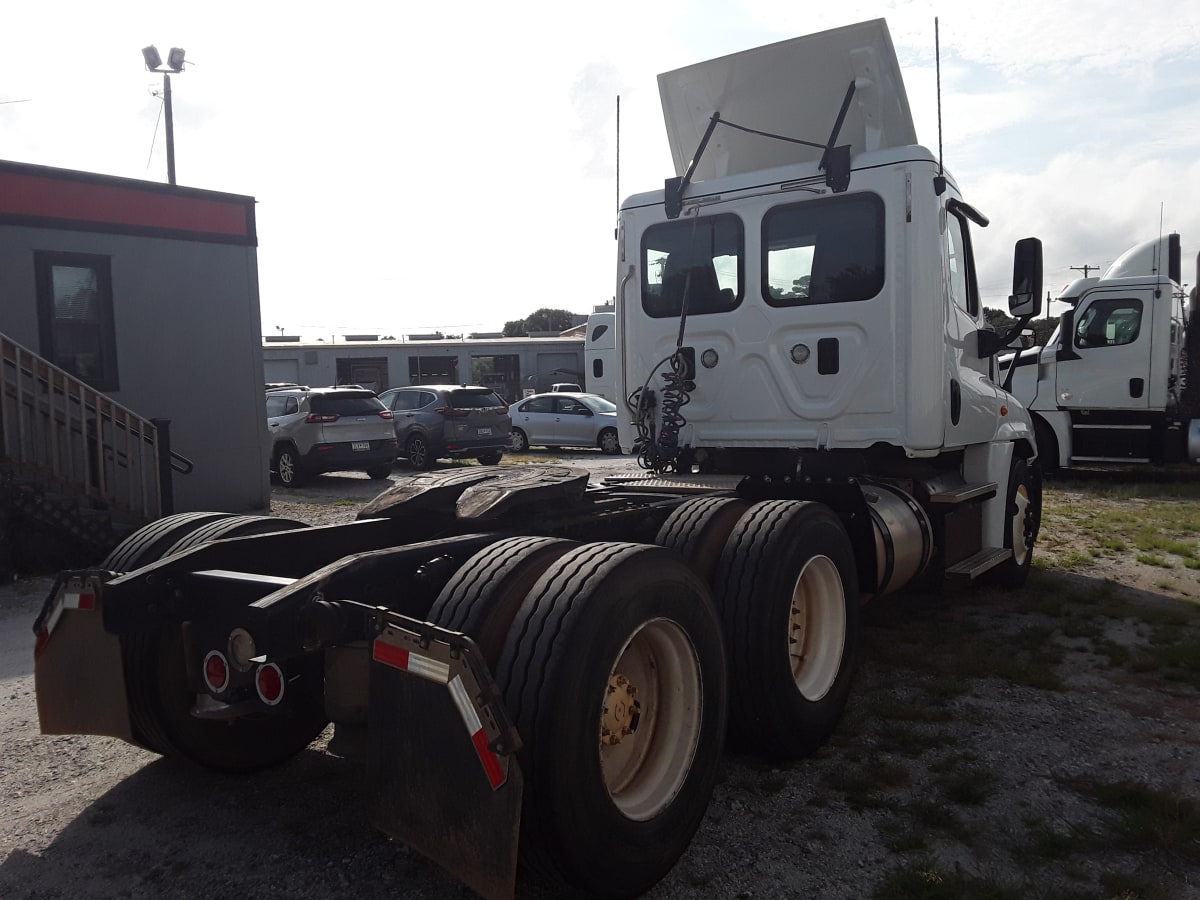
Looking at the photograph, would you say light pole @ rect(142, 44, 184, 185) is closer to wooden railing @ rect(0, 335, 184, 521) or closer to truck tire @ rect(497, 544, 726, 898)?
wooden railing @ rect(0, 335, 184, 521)

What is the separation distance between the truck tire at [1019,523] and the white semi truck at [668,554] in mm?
32

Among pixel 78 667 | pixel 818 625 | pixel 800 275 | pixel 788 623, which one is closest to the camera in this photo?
pixel 78 667

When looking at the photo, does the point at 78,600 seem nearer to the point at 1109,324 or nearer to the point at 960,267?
the point at 960,267

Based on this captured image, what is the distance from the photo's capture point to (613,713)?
122 inches

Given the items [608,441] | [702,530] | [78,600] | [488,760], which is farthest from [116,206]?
[608,441]

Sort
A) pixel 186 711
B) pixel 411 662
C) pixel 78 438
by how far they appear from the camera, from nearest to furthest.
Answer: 1. pixel 411 662
2. pixel 186 711
3. pixel 78 438

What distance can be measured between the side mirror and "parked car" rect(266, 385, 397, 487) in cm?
1154

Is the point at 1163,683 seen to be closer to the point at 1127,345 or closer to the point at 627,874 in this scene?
the point at 627,874

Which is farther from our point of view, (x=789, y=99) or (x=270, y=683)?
(x=789, y=99)

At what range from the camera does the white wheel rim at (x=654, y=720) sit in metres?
3.11

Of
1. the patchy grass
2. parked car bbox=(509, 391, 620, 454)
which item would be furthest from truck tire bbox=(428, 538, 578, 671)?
parked car bbox=(509, 391, 620, 454)

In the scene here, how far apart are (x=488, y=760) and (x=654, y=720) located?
947 millimetres

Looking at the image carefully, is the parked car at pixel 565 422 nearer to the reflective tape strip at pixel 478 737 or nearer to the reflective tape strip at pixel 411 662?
the reflective tape strip at pixel 411 662

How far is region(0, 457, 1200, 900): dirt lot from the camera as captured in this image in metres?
3.12
